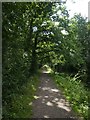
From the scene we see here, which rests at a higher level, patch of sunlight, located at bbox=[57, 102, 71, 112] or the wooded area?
the wooded area

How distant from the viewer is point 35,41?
28250 millimetres

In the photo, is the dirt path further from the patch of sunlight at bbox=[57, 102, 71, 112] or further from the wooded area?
the wooded area

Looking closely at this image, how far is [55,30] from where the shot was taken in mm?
27172

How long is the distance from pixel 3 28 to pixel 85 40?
101 ft

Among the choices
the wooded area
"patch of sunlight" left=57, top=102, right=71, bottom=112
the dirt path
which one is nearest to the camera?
the wooded area

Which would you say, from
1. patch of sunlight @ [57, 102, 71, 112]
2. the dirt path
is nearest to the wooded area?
the dirt path

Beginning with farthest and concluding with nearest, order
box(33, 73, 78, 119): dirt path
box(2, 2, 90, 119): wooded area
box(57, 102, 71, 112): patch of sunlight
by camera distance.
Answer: box(57, 102, 71, 112): patch of sunlight, box(33, 73, 78, 119): dirt path, box(2, 2, 90, 119): wooded area

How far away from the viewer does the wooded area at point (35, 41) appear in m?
10.0

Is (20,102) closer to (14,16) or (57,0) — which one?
(14,16)

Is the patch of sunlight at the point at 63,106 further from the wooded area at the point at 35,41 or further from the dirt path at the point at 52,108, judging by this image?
the wooded area at the point at 35,41

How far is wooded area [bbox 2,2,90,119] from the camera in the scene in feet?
32.8

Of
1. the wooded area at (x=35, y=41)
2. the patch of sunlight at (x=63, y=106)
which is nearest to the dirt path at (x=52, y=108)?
the patch of sunlight at (x=63, y=106)

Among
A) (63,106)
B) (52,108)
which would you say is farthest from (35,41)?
(52,108)

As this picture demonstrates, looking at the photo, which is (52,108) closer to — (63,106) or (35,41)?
(63,106)
